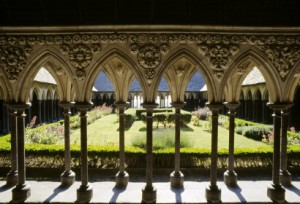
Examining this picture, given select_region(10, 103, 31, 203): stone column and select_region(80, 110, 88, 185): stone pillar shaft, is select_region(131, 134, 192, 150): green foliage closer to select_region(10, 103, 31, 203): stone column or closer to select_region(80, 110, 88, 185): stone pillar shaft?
select_region(80, 110, 88, 185): stone pillar shaft

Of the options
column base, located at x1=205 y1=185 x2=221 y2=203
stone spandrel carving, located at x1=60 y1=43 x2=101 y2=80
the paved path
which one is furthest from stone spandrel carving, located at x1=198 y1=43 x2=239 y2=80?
the paved path

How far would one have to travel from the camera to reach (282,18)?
5.20 metres

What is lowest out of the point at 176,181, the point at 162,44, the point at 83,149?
the point at 176,181

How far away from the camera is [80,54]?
5410mm

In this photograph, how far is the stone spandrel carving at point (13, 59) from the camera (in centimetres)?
545

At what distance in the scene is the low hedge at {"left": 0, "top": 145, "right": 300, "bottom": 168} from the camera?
8.50 m

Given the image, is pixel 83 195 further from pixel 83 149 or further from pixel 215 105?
pixel 215 105

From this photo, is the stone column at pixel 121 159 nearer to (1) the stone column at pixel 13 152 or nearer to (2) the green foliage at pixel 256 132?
(1) the stone column at pixel 13 152

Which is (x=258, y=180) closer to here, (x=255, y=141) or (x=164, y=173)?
(x=164, y=173)

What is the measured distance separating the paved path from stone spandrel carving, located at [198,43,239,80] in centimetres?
298

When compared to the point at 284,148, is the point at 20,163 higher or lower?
lower

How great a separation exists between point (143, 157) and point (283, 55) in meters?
5.37

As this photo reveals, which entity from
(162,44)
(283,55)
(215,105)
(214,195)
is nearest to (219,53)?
(215,105)

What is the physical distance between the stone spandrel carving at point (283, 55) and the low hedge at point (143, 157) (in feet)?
13.0
